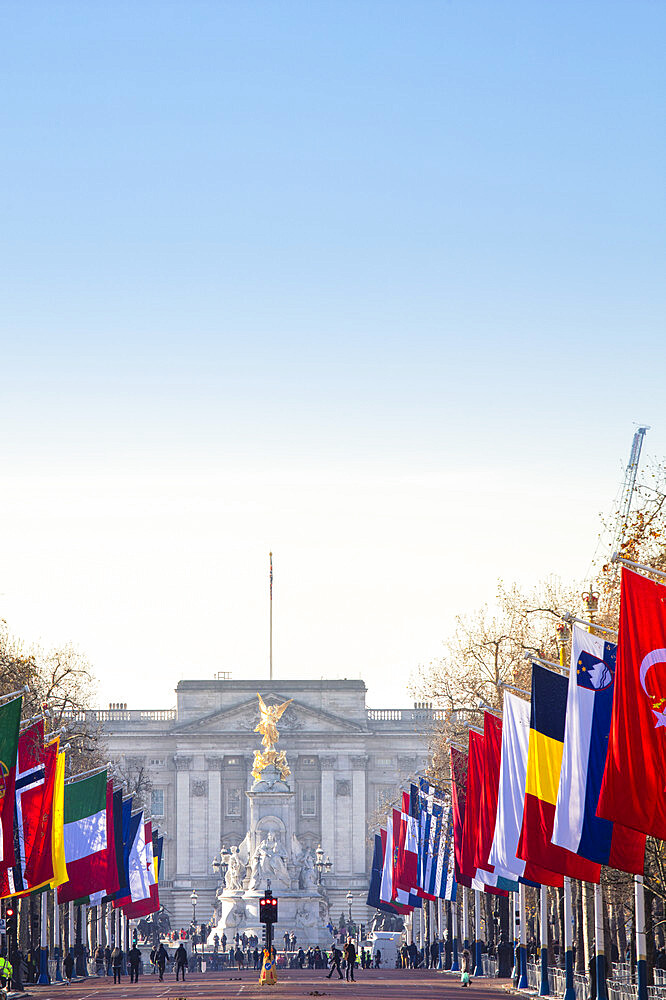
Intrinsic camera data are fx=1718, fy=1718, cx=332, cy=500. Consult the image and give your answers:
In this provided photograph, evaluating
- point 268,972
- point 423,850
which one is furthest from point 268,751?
point 268,972

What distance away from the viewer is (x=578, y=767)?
3972 cm

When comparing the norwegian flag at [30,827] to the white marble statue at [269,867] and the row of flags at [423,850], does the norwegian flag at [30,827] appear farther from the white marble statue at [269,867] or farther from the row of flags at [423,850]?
the white marble statue at [269,867]

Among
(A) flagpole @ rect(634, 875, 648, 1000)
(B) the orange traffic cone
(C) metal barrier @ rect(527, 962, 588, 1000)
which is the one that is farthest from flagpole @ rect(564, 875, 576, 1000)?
(B) the orange traffic cone

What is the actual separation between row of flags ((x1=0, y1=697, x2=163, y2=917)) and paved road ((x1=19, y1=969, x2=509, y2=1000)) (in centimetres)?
392

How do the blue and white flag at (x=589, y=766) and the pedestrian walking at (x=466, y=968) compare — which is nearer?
the blue and white flag at (x=589, y=766)

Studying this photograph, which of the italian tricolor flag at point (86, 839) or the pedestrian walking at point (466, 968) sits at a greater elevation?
the italian tricolor flag at point (86, 839)

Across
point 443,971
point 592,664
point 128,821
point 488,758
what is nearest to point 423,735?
point 443,971

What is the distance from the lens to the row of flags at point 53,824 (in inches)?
1839

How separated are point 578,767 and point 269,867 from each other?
94955mm

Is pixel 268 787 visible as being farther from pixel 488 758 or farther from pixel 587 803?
pixel 587 803

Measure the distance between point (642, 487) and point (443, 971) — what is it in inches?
1890

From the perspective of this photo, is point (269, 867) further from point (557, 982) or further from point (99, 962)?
point (557, 982)

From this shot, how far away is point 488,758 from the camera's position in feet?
178

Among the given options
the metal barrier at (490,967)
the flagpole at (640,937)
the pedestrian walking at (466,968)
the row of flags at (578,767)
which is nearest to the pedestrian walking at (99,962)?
the metal barrier at (490,967)
